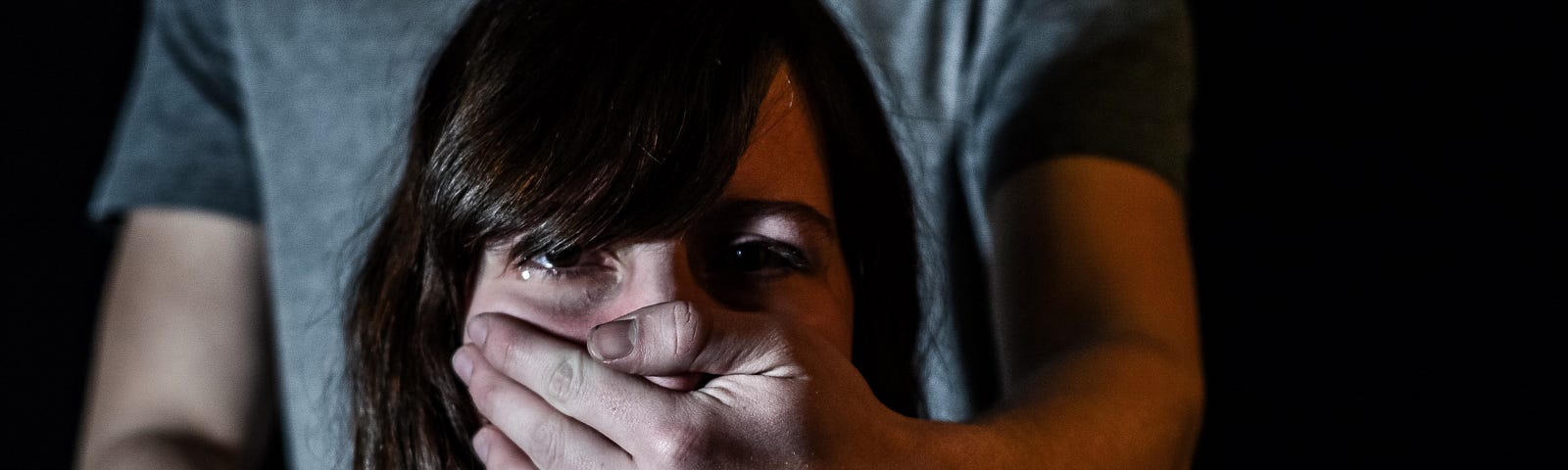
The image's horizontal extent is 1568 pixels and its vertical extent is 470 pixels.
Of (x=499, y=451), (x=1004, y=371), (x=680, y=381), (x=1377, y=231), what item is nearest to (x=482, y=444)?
(x=499, y=451)

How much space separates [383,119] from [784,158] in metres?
0.55

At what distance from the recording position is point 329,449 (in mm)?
923

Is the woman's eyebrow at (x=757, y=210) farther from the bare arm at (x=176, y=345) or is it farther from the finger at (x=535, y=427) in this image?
the bare arm at (x=176, y=345)

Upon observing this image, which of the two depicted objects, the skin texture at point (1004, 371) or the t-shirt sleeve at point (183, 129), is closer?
the skin texture at point (1004, 371)

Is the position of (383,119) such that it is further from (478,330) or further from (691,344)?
(691,344)

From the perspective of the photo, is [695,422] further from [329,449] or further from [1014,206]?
[329,449]

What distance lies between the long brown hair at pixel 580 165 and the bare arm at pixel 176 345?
41 centimetres

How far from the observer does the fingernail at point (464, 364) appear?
510 mm

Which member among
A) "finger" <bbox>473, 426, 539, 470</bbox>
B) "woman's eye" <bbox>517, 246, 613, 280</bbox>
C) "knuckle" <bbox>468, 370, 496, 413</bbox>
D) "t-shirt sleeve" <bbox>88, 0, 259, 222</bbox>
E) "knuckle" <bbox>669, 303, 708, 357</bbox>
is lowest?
"finger" <bbox>473, 426, 539, 470</bbox>

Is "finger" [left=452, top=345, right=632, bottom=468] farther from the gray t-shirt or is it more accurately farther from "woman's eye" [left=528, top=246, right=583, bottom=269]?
the gray t-shirt

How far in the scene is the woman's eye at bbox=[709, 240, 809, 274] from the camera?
0.55m

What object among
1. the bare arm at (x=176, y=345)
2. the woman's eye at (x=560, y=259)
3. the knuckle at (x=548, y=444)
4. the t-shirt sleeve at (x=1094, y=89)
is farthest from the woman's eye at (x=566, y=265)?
the bare arm at (x=176, y=345)

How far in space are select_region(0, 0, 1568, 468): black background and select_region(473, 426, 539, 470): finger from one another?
0.69 metres

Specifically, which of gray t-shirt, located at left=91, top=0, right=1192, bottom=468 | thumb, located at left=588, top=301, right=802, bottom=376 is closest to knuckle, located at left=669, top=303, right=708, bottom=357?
thumb, located at left=588, top=301, right=802, bottom=376
